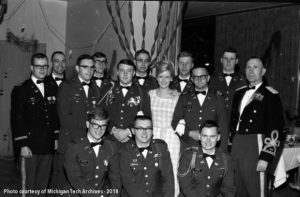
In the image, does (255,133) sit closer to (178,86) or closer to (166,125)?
(166,125)

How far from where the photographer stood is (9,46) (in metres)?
6.52

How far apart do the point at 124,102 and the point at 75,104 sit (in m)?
0.43

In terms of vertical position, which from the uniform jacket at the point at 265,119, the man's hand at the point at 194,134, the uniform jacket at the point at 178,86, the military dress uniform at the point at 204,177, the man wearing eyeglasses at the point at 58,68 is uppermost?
the man wearing eyeglasses at the point at 58,68

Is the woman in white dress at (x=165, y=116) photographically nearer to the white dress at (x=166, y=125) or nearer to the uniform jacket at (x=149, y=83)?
the white dress at (x=166, y=125)

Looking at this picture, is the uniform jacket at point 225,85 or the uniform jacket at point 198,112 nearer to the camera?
the uniform jacket at point 198,112

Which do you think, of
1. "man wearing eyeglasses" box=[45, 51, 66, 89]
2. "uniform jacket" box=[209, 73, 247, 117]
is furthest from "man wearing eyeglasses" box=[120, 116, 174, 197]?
"man wearing eyeglasses" box=[45, 51, 66, 89]

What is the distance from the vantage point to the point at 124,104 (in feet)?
11.7

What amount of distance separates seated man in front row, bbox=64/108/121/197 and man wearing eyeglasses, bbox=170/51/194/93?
1130 millimetres

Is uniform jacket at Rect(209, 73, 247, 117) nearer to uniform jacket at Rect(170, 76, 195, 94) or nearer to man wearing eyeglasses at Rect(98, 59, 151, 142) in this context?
uniform jacket at Rect(170, 76, 195, 94)

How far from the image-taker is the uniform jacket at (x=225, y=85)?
3.93m

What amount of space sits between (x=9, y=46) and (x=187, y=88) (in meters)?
3.81

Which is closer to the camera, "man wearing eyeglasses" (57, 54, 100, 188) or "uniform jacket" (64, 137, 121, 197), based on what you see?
"uniform jacket" (64, 137, 121, 197)

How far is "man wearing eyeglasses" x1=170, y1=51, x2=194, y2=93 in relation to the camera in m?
3.92

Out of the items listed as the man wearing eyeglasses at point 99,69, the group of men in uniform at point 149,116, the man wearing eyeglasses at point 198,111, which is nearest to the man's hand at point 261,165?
the group of men in uniform at point 149,116
